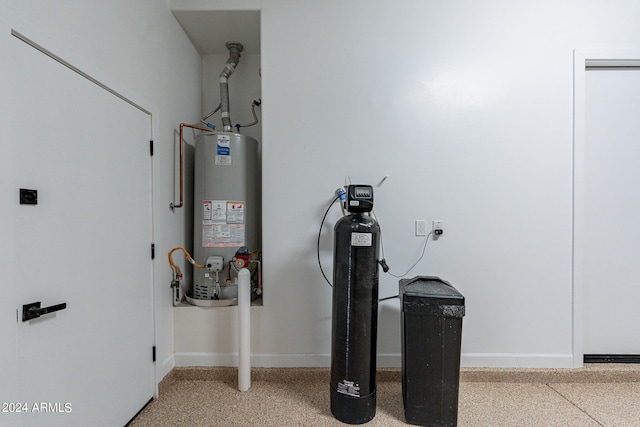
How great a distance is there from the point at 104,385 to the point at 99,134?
1.33 metres

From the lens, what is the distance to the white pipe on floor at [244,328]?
1.92m

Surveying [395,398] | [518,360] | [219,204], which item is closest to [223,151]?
[219,204]

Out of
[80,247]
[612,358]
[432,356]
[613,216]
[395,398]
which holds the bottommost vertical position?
[395,398]

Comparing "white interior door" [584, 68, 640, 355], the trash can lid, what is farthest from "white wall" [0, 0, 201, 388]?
"white interior door" [584, 68, 640, 355]

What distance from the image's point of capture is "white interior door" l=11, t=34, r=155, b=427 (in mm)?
1079

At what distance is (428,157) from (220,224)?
169 cm

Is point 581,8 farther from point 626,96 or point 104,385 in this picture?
point 104,385

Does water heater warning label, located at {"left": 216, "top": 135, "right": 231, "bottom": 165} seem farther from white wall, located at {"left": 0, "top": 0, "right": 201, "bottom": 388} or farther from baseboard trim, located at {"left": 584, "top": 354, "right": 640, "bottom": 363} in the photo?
baseboard trim, located at {"left": 584, "top": 354, "right": 640, "bottom": 363}

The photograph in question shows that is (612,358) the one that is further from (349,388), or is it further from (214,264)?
(214,264)

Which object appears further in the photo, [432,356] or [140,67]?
[140,67]

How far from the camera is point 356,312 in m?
1.66

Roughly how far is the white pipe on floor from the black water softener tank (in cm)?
66

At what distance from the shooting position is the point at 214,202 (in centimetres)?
211

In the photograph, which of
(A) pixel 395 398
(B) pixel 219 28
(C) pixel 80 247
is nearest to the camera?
(C) pixel 80 247
